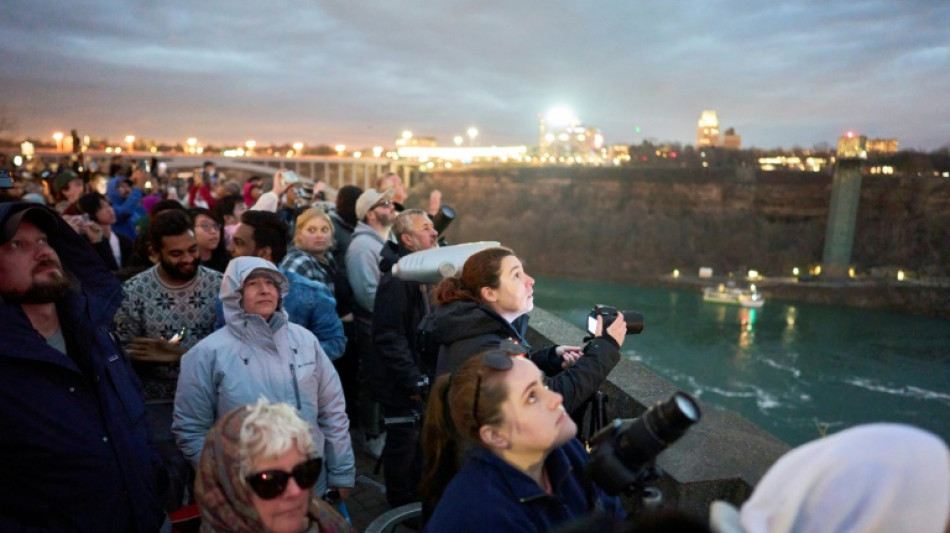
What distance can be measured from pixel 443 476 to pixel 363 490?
7.24ft

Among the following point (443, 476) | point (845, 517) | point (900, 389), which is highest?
point (845, 517)

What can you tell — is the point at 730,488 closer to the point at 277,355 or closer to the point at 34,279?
the point at 277,355

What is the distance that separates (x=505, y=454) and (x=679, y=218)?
3025 inches

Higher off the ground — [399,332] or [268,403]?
[268,403]

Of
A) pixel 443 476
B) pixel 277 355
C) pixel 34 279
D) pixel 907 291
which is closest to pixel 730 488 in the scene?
pixel 443 476

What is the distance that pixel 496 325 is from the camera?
249 centimetres

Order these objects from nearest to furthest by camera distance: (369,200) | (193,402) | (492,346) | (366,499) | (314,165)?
(492,346), (193,402), (366,499), (369,200), (314,165)

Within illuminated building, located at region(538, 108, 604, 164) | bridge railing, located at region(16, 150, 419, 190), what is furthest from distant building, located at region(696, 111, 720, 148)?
bridge railing, located at region(16, 150, 419, 190)

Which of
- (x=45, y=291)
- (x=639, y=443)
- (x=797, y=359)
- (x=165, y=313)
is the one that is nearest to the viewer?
(x=639, y=443)

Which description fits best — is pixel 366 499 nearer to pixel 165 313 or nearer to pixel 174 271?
pixel 165 313

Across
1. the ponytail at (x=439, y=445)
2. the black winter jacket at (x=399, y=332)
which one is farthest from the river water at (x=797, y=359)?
the ponytail at (x=439, y=445)

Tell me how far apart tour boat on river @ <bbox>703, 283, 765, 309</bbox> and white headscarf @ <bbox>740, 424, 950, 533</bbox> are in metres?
51.0

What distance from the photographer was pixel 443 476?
6.49ft

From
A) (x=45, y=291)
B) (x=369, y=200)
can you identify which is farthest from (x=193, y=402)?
(x=369, y=200)
